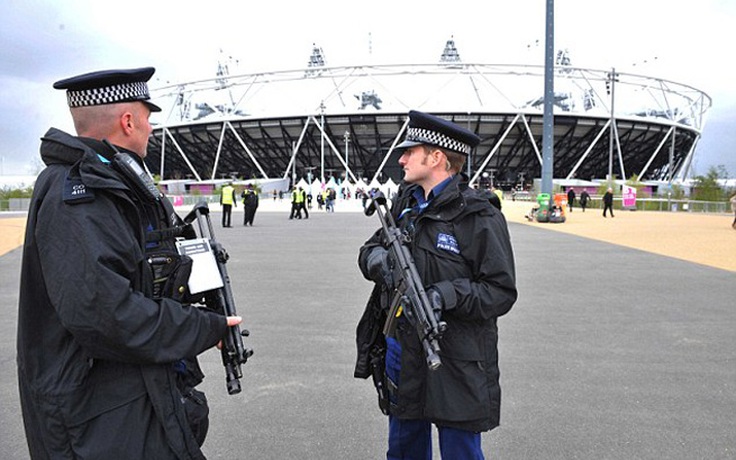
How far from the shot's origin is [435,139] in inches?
92.7

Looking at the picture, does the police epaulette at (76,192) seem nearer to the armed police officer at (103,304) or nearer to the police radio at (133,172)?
the armed police officer at (103,304)

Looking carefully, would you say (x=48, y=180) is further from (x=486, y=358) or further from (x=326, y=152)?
(x=326, y=152)

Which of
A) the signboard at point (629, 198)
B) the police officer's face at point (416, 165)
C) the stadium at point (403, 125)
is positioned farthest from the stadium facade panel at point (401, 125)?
the police officer's face at point (416, 165)

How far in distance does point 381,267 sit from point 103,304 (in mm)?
1129

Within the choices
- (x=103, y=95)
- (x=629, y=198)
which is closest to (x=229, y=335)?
(x=103, y=95)

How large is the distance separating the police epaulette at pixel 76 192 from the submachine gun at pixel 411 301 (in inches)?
45.6

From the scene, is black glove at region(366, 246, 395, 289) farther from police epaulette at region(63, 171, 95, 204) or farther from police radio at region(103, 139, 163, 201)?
police epaulette at region(63, 171, 95, 204)

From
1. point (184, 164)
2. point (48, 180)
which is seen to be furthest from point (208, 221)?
point (184, 164)

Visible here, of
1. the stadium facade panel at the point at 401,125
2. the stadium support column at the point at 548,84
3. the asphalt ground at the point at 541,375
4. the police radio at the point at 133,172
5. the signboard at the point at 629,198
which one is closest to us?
the police radio at the point at 133,172

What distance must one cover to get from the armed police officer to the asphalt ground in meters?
1.51

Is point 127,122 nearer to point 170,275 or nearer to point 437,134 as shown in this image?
point 170,275

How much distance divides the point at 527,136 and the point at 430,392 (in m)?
57.2

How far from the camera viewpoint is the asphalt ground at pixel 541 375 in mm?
3078

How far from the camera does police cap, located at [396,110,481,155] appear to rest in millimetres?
2326
